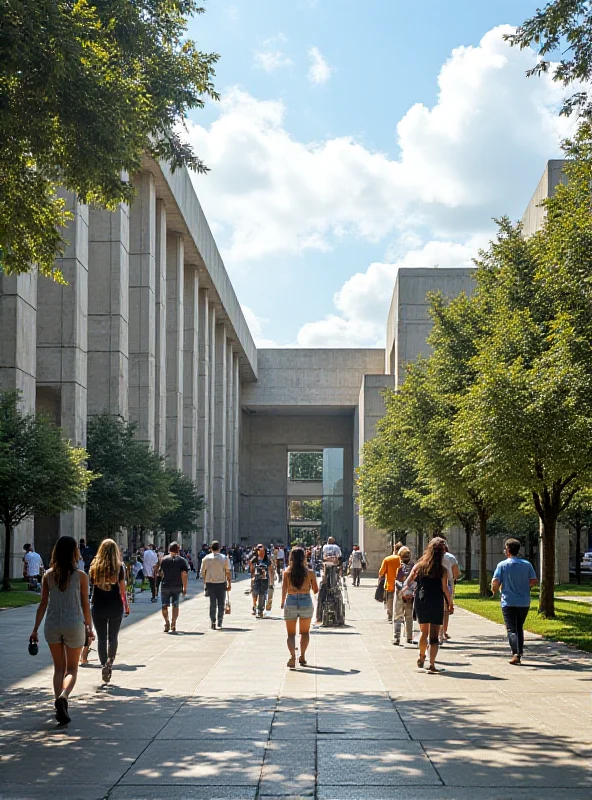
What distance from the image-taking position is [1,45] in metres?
10.1

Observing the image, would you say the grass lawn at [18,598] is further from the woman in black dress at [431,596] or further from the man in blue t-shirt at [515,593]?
the man in blue t-shirt at [515,593]

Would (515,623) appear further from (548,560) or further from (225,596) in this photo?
(225,596)

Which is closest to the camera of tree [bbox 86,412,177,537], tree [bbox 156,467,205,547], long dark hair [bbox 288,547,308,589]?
long dark hair [bbox 288,547,308,589]

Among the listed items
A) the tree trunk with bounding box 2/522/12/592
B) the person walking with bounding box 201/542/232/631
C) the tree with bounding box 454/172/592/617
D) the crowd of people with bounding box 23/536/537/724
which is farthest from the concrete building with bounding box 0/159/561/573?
the tree with bounding box 454/172/592/617

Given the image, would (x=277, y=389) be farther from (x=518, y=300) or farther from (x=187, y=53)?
(x=187, y=53)

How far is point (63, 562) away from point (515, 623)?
672 cm

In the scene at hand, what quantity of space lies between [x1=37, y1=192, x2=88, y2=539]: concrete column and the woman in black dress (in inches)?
920

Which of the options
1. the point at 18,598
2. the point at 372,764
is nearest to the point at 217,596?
the point at 18,598

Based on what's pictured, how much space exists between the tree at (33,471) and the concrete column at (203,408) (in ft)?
102

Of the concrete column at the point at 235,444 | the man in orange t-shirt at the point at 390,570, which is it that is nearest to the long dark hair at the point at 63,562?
the man in orange t-shirt at the point at 390,570

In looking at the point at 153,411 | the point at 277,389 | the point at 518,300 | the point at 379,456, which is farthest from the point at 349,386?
the point at 518,300

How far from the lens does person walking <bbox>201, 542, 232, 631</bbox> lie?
64.4 feet

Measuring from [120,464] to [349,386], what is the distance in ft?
141

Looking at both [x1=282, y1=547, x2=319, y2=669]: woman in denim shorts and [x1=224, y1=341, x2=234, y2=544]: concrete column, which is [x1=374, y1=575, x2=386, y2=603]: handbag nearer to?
[x1=282, y1=547, x2=319, y2=669]: woman in denim shorts
